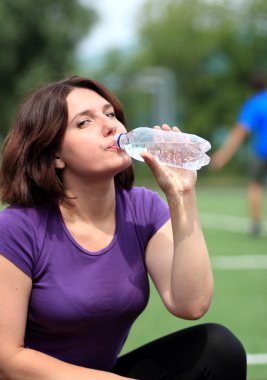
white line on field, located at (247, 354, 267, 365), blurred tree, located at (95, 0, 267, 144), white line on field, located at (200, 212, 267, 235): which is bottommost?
blurred tree, located at (95, 0, 267, 144)

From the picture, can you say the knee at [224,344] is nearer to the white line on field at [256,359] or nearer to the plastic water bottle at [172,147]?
the plastic water bottle at [172,147]

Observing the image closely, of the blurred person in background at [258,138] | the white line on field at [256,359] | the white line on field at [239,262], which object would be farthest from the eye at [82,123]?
the blurred person in background at [258,138]

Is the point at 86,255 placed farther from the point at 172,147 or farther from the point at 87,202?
the point at 172,147

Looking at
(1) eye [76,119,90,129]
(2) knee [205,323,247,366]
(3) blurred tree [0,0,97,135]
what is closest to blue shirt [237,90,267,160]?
(2) knee [205,323,247,366]

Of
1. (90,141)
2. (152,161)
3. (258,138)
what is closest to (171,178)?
(152,161)

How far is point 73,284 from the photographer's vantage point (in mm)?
2795

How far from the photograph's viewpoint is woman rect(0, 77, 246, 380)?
2.73 meters

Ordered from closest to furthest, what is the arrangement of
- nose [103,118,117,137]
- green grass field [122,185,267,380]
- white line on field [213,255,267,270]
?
1. nose [103,118,117,137]
2. green grass field [122,185,267,380]
3. white line on field [213,255,267,270]

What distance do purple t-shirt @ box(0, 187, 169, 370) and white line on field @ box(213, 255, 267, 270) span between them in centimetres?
491

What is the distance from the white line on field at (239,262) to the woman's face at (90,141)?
5.08 meters

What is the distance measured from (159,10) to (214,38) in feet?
18.5

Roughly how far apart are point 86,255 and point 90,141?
41cm

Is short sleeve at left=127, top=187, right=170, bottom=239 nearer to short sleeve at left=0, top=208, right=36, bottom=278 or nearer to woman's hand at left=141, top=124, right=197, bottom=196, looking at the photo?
woman's hand at left=141, top=124, right=197, bottom=196

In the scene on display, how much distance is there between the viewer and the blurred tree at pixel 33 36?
25.8 meters
